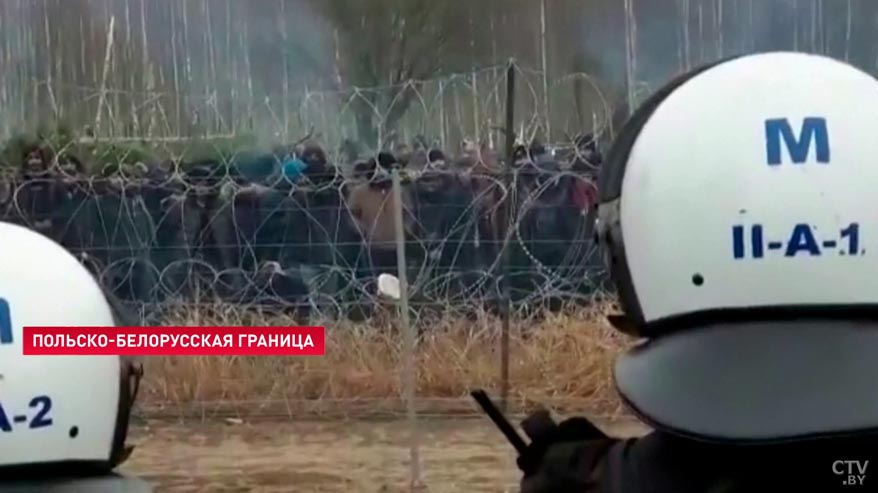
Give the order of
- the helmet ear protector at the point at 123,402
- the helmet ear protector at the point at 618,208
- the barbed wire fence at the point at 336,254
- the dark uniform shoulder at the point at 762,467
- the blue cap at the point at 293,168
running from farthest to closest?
the blue cap at the point at 293,168, the barbed wire fence at the point at 336,254, the helmet ear protector at the point at 123,402, the helmet ear protector at the point at 618,208, the dark uniform shoulder at the point at 762,467

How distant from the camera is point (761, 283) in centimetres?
190

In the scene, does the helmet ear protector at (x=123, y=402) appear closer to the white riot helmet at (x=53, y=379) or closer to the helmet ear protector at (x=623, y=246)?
the white riot helmet at (x=53, y=379)

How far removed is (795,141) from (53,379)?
3.21 feet

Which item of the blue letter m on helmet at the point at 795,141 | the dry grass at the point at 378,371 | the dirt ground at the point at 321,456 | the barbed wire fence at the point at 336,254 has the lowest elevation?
the dirt ground at the point at 321,456

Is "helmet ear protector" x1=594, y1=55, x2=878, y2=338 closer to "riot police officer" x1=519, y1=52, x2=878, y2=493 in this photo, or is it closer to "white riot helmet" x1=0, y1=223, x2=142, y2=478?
"riot police officer" x1=519, y1=52, x2=878, y2=493

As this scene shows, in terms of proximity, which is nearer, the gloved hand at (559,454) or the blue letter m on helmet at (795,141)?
the blue letter m on helmet at (795,141)

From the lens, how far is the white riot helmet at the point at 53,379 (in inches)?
85.1

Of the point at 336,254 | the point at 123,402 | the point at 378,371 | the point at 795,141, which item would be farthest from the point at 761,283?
the point at 336,254

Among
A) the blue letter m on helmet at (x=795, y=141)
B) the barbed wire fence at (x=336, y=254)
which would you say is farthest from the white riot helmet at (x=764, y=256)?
the barbed wire fence at (x=336, y=254)

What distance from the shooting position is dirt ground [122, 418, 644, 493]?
7629 mm

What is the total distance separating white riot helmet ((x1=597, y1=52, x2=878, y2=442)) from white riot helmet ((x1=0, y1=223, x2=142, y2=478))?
73cm

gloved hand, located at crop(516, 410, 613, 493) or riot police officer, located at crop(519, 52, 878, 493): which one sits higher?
riot police officer, located at crop(519, 52, 878, 493)

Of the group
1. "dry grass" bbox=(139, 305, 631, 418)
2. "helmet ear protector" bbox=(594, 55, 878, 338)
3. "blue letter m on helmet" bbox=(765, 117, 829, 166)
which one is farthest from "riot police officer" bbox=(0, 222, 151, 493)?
"dry grass" bbox=(139, 305, 631, 418)

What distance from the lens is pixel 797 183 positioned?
1889mm
